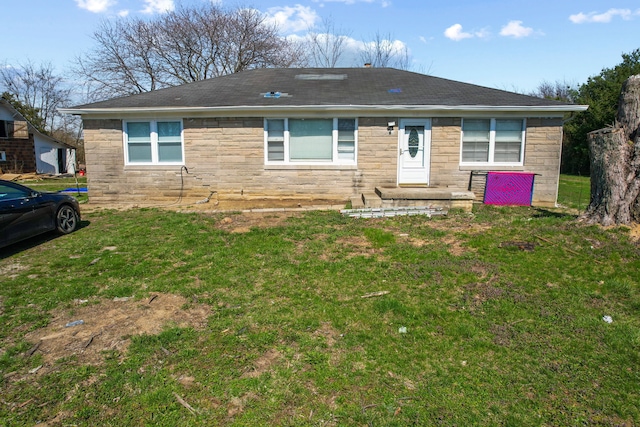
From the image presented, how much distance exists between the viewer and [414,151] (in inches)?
466

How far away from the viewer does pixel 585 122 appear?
28.1m

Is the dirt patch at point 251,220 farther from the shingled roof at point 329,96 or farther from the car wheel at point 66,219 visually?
the shingled roof at point 329,96

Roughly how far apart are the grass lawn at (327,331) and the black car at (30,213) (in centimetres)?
39

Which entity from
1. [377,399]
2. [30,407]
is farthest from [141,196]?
[377,399]

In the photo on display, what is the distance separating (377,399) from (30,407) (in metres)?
2.59

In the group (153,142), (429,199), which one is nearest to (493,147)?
(429,199)

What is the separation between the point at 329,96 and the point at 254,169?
3.20 meters

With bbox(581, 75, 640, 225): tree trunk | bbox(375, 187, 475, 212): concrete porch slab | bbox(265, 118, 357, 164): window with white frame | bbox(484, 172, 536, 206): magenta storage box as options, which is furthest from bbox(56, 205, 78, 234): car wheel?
bbox(484, 172, 536, 206): magenta storage box


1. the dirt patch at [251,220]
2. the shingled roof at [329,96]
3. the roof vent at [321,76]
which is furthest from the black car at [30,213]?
the roof vent at [321,76]

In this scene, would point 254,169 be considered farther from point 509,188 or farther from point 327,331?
point 327,331

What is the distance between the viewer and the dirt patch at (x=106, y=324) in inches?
147

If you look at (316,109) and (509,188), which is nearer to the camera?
(509,188)

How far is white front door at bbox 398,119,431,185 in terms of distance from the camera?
11.7m

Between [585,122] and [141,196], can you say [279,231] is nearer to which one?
[141,196]
